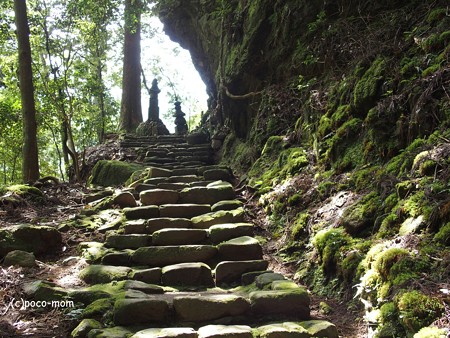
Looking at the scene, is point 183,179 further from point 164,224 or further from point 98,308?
point 98,308

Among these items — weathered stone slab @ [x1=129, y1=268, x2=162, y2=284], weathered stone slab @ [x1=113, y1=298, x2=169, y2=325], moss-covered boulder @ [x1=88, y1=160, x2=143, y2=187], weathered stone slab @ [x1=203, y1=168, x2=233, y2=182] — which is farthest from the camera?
moss-covered boulder @ [x1=88, y1=160, x2=143, y2=187]

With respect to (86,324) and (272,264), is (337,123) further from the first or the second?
(86,324)

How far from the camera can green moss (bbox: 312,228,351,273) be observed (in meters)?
3.87

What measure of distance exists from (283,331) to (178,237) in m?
2.30

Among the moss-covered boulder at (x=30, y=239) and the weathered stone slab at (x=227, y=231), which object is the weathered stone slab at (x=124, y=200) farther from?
the weathered stone slab at (x=227, y=231)

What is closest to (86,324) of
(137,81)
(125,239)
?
(125,239)

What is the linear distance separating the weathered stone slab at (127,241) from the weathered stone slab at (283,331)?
2.36 meters

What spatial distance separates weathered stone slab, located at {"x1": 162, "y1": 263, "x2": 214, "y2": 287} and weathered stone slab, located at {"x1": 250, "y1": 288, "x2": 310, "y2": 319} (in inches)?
36.1

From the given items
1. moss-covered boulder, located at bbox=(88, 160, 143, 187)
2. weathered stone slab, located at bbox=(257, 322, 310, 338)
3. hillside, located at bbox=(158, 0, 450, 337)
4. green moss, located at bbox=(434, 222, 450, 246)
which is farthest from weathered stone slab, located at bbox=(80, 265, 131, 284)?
moss-covered boulder, located at bbox=(88, 160, 143, 187)

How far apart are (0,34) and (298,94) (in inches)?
310

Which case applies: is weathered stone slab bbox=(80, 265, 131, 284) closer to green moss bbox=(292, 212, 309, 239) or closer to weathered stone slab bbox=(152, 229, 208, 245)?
weathered stone slab bbox=(152, 229, 208, 245)

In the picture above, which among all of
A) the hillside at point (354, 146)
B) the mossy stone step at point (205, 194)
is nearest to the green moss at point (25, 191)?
the mossy stone step at point (205, 194)

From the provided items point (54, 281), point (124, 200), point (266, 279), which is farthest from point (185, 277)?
point (124, 200)

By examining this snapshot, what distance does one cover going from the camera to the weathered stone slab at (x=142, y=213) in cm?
580
